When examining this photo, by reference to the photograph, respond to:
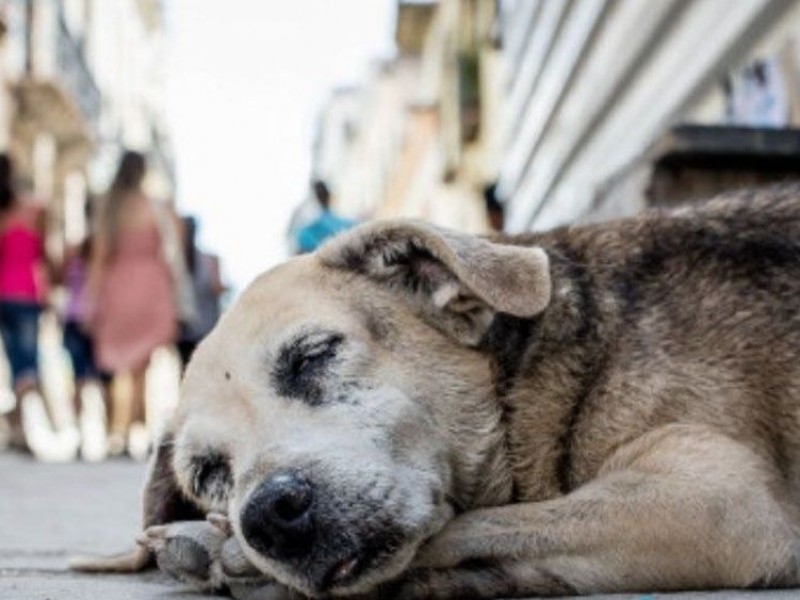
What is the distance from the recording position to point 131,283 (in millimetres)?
10312

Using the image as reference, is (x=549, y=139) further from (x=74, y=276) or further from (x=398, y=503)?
(x=398, y=503)

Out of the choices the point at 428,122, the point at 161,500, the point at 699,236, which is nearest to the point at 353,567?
the point at 161,500

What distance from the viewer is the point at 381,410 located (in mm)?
3309

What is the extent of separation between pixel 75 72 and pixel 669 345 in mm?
34095

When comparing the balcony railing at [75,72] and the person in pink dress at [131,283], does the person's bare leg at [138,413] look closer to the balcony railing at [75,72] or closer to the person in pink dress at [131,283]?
the person in pink dress at [131,283]

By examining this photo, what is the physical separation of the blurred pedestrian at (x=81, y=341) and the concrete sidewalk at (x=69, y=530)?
3.60 feet

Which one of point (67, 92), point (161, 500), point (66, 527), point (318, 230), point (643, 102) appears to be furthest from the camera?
point (67, 92)

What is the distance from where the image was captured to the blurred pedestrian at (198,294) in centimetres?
1072

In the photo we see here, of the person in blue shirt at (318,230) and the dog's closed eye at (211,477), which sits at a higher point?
the dog's closed eye at (211,477)

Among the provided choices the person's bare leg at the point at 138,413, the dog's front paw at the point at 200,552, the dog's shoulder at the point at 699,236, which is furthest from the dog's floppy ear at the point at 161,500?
the person's bare leg at the point at 138,413

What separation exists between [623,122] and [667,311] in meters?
6.99

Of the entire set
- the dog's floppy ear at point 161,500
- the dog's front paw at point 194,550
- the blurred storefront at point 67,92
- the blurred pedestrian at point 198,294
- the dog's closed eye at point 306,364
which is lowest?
the blurred storefront at point 67,92

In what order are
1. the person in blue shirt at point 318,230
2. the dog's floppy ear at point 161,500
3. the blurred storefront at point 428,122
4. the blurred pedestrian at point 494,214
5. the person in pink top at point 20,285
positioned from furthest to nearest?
the blurred storefront at point 428,122, the person in pink top at point 20,285, the blurred pedestrian at point 494,214, the person in blue shirt at point 318,230, the dog's floppy ear at point 161,500

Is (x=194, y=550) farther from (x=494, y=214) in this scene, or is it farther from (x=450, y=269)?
(x=494, y=214)
